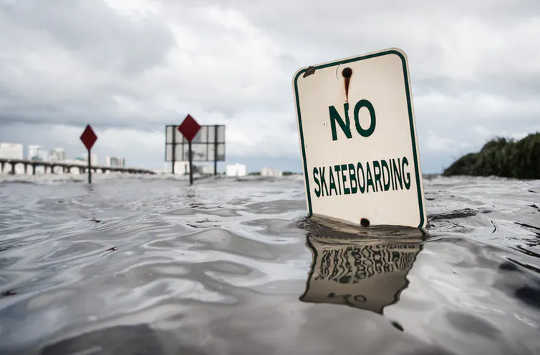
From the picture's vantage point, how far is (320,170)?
2.43 metres

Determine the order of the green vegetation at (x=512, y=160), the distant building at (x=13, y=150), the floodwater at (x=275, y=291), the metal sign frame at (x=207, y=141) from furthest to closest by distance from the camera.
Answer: the distant building at (x=13, y=150) < the metal sign frame at (x=207, y=141) < the green vegetation at (x=512, y=160) < the floodwater at (x=275, y=291)

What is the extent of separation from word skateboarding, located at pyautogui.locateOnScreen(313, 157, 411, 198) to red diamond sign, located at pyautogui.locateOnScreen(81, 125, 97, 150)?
1025 cm

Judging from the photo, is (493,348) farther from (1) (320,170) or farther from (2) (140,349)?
(1) (320,170)

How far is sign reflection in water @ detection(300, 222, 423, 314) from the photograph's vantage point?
1187 mm

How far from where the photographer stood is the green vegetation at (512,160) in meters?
10.5

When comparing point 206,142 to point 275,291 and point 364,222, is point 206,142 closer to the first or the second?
point 364,222

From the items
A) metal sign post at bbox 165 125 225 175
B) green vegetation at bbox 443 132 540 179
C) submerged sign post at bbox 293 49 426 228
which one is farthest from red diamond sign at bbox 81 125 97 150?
metal sign post at bbox 165 125 225 175

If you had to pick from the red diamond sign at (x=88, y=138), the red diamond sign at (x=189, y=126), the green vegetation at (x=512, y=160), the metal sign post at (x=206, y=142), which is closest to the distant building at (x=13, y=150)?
the metal sign post at (x=206, y=142)

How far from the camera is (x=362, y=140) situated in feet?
7.39

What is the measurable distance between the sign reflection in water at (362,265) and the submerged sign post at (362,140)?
0.19 metres

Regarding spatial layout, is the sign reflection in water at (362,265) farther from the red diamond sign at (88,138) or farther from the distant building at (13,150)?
the distant building at (13,150)

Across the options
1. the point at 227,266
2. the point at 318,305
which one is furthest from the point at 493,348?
the point at 227,266

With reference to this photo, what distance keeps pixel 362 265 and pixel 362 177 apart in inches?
34.2

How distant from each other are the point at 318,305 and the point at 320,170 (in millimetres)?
1404
